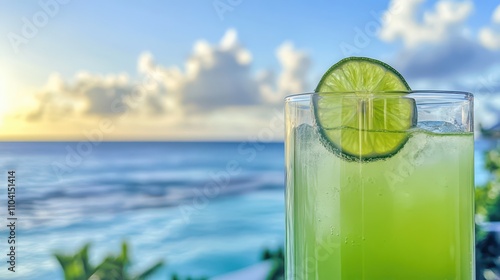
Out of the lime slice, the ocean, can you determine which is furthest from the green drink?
the ocean

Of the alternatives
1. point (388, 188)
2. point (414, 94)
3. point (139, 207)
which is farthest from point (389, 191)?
point (139, 207)

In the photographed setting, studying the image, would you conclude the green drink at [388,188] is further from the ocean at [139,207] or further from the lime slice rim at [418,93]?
the ocean at [139,207]

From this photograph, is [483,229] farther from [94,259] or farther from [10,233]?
[10,233]

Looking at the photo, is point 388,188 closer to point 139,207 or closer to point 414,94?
point 414,94

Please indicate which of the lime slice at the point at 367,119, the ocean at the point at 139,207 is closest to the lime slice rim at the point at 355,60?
the lime slice at the point at 367,119

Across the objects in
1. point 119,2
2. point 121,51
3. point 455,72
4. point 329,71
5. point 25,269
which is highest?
point 119,2

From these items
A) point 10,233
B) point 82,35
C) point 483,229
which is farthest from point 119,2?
point 483,229

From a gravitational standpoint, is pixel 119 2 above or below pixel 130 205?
above
